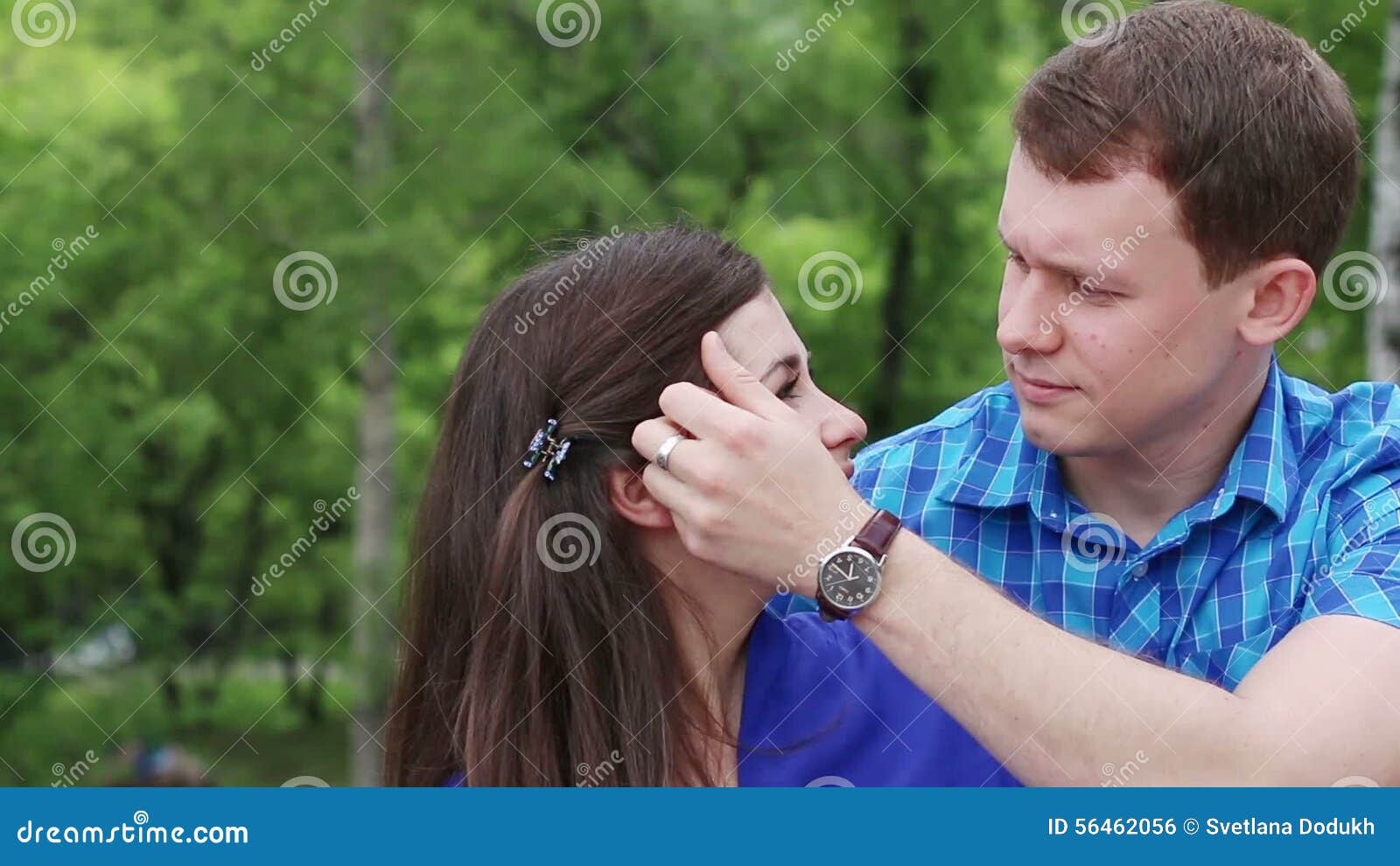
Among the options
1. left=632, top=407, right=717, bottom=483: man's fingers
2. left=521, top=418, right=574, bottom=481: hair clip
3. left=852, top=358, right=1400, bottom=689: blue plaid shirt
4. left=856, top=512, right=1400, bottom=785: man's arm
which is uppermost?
left=521, top=418, right=574, bottom=481: hair clip

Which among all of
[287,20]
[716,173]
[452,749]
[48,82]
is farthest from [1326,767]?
[48,82]

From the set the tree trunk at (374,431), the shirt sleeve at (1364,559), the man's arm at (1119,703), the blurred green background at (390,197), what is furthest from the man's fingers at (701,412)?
the tree trunk at (374,431)

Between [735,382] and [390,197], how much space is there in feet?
29.7

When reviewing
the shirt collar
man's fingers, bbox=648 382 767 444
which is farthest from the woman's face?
the shirt collar

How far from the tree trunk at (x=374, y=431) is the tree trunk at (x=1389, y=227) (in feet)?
22.1

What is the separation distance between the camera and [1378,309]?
6582 mm

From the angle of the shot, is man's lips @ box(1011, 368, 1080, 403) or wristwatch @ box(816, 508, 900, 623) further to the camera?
man's lips @ box(1011, 368, 1080, 403)

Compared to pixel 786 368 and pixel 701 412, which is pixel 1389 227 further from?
pixel 701 412

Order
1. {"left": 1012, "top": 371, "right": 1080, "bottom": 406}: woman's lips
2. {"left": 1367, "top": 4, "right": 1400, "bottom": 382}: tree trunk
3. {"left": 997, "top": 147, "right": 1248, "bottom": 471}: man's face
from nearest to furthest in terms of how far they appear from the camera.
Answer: {"left": 997, "top": 147, "right": 1248, "bottom": 471}: man's face < {"left": 1012, "top": 371, "right": 1080, "bottom": 406}: woman's lips < {"left": 1367, "top": 4, "right": 1400, "bottom": 382}: tree trunk

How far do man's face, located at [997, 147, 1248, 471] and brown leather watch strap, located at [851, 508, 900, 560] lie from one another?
23.7 inches

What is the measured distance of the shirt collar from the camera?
9.61 ft

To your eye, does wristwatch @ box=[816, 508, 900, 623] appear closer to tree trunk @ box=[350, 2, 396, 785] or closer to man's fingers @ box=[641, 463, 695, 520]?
man's fingers @ box=[641, 463, 695, 520]

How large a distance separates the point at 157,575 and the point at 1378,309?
13.2 meters

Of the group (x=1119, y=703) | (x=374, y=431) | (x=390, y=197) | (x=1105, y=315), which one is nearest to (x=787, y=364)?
(x=1105, y=315)
